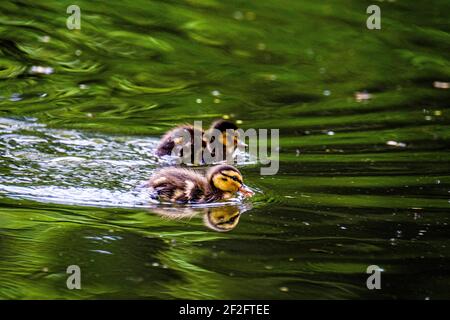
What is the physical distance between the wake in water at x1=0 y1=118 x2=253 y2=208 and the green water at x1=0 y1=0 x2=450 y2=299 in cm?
2

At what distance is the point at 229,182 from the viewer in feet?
17.4

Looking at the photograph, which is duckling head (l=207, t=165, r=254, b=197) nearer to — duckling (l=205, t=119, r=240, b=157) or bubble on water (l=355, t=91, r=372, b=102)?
duckling (l=205, t=119, r=240, b=157)

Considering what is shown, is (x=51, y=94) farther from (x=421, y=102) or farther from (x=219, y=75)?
(x=421, y=102)

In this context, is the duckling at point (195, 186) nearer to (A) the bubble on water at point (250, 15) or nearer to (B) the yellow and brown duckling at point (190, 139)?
(B) the yellow and brown duckling at point (190, 139)

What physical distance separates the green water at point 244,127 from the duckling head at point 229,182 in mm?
119

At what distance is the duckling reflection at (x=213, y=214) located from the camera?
15.8 ft

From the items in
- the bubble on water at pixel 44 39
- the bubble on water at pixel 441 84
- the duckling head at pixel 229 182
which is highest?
the bubble on water at pixel 44 39

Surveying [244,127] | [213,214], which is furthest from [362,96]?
[213,214]

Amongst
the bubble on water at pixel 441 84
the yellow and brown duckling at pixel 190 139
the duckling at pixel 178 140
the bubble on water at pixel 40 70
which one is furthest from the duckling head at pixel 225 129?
the bubble on water at pixel 441 84

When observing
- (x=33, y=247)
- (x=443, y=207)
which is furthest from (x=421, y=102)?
(x=33, y=247)

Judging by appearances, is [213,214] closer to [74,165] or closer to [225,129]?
[74,165]

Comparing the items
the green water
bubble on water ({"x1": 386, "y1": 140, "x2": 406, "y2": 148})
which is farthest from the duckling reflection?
bubble on water ({"x1": 386, "y1": 140, "x2": 406, "y2": 148})

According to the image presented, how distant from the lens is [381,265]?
429 cm

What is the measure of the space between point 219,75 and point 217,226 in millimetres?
3176
